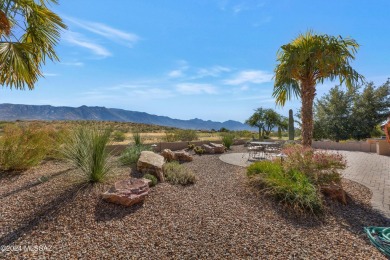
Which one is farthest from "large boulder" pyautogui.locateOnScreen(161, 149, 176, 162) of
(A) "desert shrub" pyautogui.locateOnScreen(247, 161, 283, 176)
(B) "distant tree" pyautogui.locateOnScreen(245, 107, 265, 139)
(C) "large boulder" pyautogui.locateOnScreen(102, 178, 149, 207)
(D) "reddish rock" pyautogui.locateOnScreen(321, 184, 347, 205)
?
(B) "distant tree" pyautogui.locateOnScreen(245, 107, 265, 139)

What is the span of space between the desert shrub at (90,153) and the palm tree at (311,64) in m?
6.13

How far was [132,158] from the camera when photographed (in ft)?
26.5

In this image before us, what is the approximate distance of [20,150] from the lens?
6.62 m

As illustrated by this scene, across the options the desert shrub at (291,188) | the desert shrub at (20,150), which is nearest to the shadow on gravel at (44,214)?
the desert shrub at (20,150)

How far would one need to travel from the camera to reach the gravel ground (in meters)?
3.31

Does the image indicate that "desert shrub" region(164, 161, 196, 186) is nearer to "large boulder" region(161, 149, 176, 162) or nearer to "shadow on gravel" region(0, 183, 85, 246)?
"shadow on gravel" region(0, 183, 85, 246)

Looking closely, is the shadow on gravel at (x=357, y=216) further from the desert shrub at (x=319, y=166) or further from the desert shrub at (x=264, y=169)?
the desert shrub at (x=264, y=169)

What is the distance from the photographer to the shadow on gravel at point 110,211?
161 inches

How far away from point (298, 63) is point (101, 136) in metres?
6.39

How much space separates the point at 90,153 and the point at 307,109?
6.95 metres

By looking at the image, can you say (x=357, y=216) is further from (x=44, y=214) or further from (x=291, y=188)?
(x=44, y=214)

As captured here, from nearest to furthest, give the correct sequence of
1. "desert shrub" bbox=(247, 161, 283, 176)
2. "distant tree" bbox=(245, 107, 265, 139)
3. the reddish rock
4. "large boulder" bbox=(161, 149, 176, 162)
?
the reddish rock < "desert shrub" bbox=(247, 161, 283, 176) < "large boulder" bbox=(161, 149, 176, 162) < "distant tree" bbox=(245, 107, 265, 139)

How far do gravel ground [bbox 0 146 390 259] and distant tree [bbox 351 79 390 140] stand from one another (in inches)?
609

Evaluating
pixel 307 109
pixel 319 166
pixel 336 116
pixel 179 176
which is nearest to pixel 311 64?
pixel 307 109
